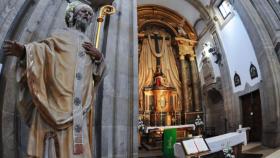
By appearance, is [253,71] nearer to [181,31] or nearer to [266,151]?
[266,151]

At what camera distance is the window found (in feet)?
37.7

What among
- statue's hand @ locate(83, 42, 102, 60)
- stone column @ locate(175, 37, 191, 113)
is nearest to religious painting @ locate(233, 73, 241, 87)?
stone column @ locate(175, 37, 191, 113)

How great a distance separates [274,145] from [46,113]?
7691 millimetres

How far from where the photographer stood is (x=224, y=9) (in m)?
11.9

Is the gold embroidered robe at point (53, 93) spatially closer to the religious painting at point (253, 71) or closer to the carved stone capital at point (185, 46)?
the religious painting at point (253, 71)

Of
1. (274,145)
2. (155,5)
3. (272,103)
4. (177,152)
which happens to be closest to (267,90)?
(272,103)

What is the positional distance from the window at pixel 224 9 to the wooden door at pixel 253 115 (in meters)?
4.24

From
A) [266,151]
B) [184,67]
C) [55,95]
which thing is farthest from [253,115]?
[55,95]

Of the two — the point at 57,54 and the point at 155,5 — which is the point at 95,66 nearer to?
the point at 57,54

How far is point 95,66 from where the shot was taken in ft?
7.80

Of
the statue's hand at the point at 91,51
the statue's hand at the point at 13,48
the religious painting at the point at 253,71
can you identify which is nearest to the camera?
the statue's hand at the point at 13,48

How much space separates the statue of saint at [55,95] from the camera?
185 centimetres

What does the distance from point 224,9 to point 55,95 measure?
11.8m

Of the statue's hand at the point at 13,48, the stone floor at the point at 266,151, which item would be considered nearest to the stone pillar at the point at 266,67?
the stone floor at the point at 266,151
